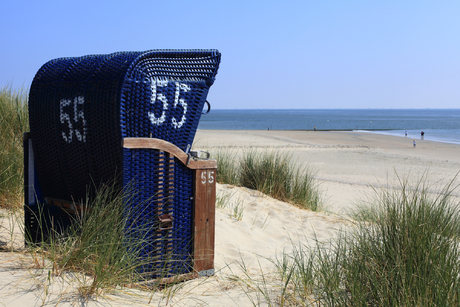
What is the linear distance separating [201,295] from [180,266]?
0.39 metres

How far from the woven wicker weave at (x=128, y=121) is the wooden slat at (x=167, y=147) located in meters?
0.05

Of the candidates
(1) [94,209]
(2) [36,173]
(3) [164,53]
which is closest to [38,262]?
(1) [94,209]

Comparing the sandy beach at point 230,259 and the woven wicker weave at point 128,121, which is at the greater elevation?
the woven wicker weave at point 128,121

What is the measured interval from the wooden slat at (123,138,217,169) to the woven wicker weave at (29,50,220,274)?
0.05m

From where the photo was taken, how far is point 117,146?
2.66 meters

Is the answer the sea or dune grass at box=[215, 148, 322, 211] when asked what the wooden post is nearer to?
dune grass at box=[215, 148, 322, 211]

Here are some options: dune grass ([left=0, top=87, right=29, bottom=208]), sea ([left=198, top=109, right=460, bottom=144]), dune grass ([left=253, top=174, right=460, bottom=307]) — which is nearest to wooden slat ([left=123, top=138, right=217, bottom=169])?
dune grass ([left=253, top=174, right=460, bottom=307])

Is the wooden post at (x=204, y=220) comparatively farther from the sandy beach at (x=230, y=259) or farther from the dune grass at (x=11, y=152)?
the dune grass at (x=11, y=152)

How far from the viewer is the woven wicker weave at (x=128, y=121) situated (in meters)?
2.65

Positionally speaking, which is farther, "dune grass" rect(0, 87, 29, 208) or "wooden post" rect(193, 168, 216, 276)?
"dune grass" rect(0, 87, 29, 208)

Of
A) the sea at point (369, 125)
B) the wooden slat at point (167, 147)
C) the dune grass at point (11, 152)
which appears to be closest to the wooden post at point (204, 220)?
the wooden slat at point (167, 147)

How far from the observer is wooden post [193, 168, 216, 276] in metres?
3.10

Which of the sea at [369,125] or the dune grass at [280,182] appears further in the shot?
the sea at [369,125]

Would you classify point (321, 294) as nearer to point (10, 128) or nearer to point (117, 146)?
point (117, 146)
